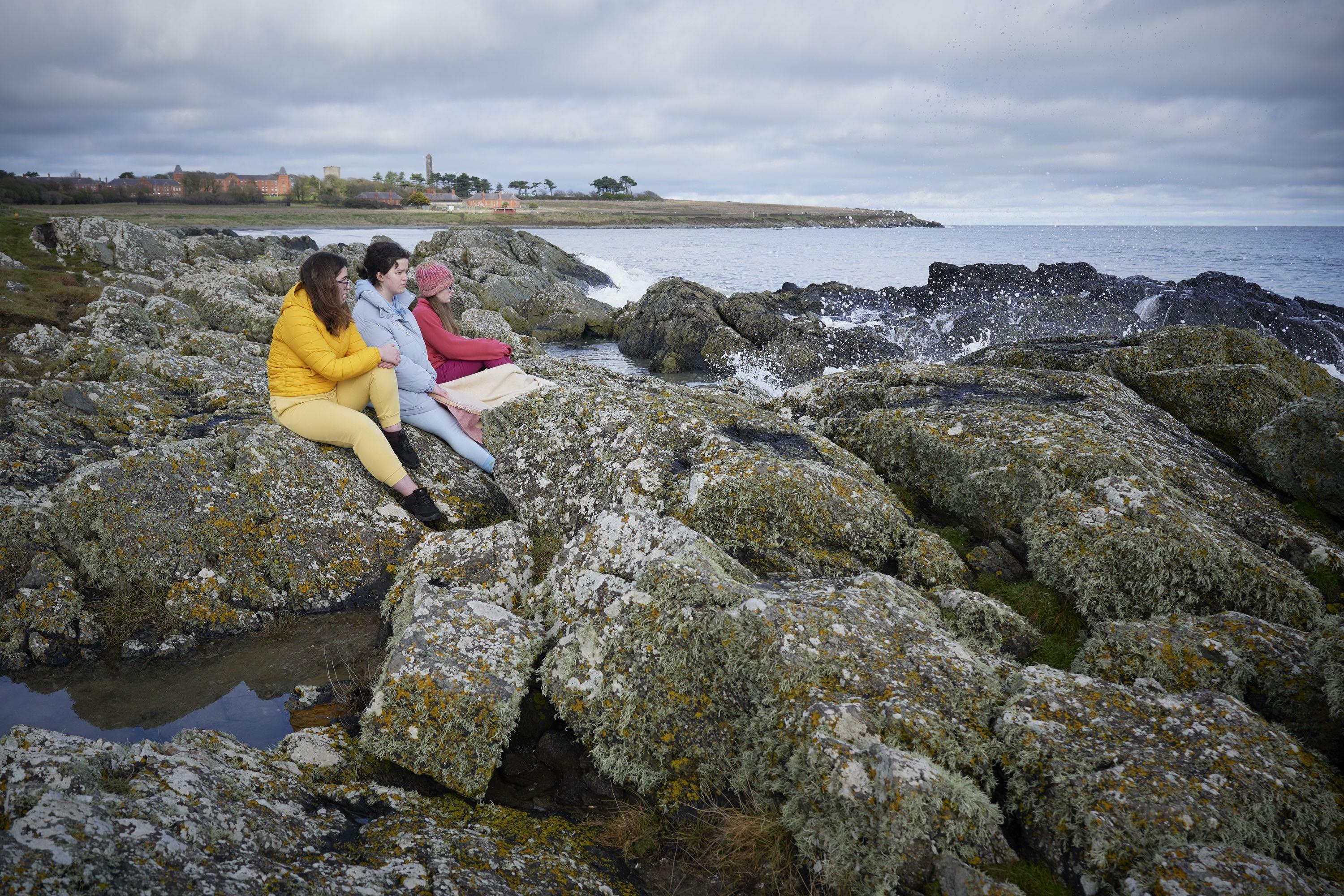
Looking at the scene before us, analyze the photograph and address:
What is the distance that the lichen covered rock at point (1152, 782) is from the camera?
12.3 ft

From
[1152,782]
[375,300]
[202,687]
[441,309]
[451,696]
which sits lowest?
[202,687]

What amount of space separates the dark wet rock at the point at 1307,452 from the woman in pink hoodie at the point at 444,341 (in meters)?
9.58

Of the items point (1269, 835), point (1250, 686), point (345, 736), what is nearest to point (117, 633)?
point (345, 736)

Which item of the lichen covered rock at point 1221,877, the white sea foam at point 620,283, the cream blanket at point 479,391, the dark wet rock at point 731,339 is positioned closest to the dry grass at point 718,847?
the lichen covered rock at point 1221,877

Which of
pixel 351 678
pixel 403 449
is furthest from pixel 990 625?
pixel 403 449

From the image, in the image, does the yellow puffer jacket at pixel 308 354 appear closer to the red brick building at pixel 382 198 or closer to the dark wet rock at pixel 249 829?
the dark wet rock at pixel 249 829

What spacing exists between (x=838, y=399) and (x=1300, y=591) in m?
5.84

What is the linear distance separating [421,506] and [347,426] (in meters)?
1.26

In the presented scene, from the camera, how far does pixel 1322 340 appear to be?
3088 cm

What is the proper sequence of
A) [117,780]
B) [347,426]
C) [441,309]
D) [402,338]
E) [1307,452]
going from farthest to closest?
[441,309] < [402,338] < [347,426] < [1307,452] < [117,780]

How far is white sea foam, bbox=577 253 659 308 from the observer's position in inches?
2051

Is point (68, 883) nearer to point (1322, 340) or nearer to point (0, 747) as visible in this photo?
point (0, 747)

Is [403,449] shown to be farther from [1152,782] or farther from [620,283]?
[620,283]

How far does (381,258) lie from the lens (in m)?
8.79
